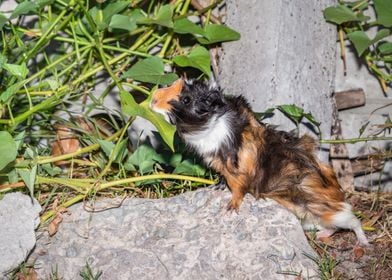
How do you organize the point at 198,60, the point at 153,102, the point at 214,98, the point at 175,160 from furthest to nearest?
the point at 198,60, the point at 175,160, the point at 214,98, the point at 153,102

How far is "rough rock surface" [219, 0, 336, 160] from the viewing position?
15.2 ft

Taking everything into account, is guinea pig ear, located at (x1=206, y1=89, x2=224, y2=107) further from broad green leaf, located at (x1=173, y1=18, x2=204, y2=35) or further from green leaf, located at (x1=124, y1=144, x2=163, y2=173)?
broad green leaf, located at (x1=173, y1=18, x2=204, y2=35)

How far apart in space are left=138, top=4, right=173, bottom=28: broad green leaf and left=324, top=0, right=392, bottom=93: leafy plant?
0.98m

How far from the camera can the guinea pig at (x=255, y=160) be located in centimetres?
401

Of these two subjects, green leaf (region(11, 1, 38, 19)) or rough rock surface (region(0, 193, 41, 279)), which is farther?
green leaf (region(11, 1, 38, 19))

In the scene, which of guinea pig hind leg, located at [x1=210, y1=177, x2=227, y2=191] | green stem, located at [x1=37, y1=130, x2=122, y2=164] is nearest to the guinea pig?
guinea pig hind leg, located at [x1=210, y1=177, x2=227, y2=191]

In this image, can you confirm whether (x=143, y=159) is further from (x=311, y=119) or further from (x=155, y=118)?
(x=311, y=119)

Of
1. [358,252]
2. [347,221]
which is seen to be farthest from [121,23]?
[358,252]

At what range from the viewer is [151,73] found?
4.29m

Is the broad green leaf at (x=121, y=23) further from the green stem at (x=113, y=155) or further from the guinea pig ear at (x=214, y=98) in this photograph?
the guinea pig ear at (x=214, y=98)

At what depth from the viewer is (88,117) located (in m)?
4.79

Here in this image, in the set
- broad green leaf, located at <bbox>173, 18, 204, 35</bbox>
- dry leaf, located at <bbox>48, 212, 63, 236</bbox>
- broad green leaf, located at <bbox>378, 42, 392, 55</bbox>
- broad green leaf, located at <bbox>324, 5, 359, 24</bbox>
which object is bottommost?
dry leaf, located at <bbox>48, 212, 63, 236</bbox>

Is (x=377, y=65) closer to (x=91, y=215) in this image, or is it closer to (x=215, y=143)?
(x=215, y=143)

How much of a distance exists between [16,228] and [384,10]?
252cm
